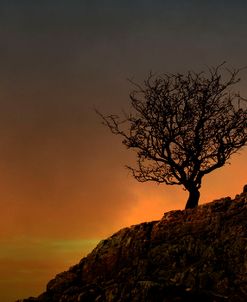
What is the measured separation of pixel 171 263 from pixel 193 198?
939 cm

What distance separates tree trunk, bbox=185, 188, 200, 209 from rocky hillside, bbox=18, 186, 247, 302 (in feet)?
9.32

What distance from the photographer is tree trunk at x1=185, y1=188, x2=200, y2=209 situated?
48.6m

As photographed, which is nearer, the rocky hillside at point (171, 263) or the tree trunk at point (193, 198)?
the rocky hillside at point (171, 263)

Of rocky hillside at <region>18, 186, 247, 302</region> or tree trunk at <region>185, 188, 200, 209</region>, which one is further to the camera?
tree trunk at <region>185, 188, 200, 209</region>

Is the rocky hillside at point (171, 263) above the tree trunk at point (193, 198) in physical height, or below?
below

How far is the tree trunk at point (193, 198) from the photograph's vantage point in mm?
48625

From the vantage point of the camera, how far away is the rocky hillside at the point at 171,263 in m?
35.5

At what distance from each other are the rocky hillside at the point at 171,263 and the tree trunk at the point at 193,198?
2842 millimetres

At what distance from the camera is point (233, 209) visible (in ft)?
144

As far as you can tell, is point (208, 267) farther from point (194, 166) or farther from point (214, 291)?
point (194, 166)

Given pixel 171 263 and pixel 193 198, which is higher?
pixel 193 198

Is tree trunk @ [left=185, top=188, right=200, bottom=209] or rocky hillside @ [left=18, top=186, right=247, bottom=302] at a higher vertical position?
tree trunk @ [left=185, top=188, right=200, bottom=209]

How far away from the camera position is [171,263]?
40812mm

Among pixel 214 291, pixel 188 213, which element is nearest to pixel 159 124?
pixel 188 213
